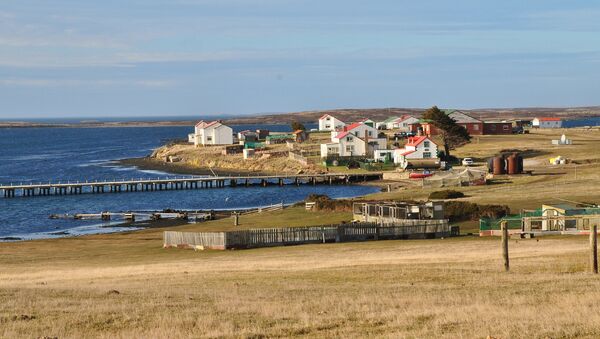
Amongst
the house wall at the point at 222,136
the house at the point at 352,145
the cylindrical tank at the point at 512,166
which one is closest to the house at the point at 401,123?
the house wall at the point at 222,136

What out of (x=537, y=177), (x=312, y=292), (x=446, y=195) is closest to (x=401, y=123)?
(x=537, y=177)

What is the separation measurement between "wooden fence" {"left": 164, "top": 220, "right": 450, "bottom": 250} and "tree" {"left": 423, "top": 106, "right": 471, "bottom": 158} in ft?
280

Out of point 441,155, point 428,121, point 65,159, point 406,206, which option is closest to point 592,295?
point 406,206

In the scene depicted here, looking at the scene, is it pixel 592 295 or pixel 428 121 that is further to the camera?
pixel 428 121

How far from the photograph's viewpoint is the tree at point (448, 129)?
13575 cm

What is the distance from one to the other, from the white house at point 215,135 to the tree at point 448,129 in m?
45.6

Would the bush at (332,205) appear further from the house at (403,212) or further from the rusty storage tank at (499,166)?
the rusty storage tank at (499,166)

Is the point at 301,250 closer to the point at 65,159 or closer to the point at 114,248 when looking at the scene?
the point at 114,248

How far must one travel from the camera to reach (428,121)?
478ft

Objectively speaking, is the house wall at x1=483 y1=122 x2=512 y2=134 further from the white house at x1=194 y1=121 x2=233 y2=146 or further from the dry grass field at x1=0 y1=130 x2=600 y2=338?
the dry grass field at x1=0 y1=130 x2=600 y2=338

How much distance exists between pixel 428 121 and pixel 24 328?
428ft

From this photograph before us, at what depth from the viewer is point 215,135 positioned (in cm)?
17175

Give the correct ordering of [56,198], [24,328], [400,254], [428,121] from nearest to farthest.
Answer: [24,328]
[400,254]
[56,198]
[428,121]

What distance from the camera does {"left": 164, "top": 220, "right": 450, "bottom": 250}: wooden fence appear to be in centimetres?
4572
